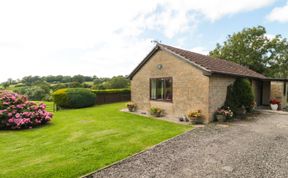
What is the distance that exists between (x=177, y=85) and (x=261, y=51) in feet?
71.5

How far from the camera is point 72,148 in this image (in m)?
5.35

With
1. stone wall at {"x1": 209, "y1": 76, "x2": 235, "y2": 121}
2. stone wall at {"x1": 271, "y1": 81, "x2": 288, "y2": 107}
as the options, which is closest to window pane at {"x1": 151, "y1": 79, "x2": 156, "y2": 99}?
stone wall at {"x1": 209, "y1": 76, "x2": 235, "y2": 121}

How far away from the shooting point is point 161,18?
1284 cm

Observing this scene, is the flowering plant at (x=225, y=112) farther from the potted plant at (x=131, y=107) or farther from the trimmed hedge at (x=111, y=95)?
the trimmed hedge at (x=111, y=95)

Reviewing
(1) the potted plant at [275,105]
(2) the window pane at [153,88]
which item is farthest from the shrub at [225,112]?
(1) the potted plant at [275,105]

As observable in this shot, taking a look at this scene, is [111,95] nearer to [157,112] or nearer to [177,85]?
[157,112]

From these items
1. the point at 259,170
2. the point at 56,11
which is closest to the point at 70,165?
the point at 259,170

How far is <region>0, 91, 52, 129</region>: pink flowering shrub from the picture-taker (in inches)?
333

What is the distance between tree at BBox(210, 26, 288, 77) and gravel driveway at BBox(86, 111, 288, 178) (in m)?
21.6

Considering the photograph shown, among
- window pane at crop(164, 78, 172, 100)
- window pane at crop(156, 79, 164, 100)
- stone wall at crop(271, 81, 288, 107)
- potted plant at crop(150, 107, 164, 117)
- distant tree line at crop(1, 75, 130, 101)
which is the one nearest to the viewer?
potted plant at crop(150, 107, 164, 117)

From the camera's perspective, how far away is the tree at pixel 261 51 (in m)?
23.6

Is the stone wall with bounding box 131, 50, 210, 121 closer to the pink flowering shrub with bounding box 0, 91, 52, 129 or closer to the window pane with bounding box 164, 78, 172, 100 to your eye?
the window pane with bounding box 164, 78, 172, 100

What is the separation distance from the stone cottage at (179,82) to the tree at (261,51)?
1153 cm

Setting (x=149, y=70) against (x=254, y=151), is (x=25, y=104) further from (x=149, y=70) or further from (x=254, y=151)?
(x=254, y=151)
